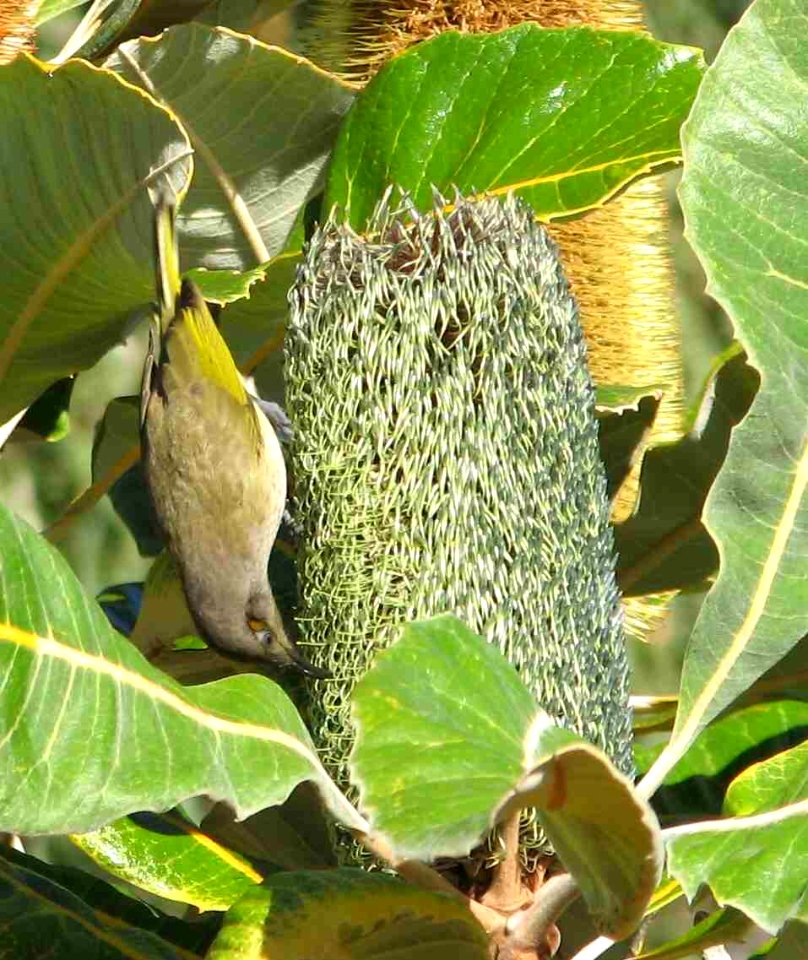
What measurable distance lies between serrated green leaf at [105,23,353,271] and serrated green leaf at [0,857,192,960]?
1.96 ft

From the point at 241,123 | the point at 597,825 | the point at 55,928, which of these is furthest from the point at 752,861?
the point at 241,123

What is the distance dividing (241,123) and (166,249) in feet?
0.41

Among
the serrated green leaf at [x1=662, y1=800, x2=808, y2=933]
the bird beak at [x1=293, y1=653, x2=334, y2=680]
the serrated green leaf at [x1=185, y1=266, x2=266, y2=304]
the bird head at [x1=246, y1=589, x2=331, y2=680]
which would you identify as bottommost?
the bird head at [x1=246, y1=589, x2=331, y2=680]

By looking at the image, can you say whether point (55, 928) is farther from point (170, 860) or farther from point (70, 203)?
point (70, 203)

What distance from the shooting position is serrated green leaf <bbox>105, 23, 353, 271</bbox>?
1206 millimetres

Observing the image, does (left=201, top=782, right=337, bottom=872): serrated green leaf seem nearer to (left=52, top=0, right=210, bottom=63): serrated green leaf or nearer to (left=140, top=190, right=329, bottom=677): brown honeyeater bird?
(left=140, top=190, right=329, bottom=677): brown honeyeater bird

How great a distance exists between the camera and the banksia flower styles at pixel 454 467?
93 cm

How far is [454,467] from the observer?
93 cm

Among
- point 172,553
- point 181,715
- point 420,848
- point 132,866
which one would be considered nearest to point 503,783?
point 420,848

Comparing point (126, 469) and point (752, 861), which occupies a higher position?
point (752, 861)

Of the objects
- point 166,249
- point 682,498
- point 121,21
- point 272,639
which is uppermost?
point 121,21

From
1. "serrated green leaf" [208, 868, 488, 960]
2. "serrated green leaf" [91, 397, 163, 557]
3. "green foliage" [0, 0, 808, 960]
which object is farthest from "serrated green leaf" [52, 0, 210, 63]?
"serrated green leaf" [208, 868, 488, 960]

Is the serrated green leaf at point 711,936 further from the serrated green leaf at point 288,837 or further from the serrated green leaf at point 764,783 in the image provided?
the serrated green leaf at point 288,837

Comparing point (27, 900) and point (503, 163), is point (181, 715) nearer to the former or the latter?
point (27, 900)
